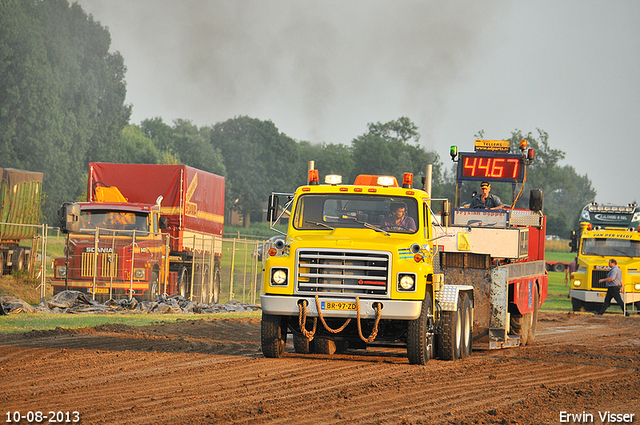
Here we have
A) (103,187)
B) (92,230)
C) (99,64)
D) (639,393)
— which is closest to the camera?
(639,393)

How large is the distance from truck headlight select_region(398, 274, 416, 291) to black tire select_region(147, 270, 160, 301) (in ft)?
47.0

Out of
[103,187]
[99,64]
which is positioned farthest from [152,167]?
[99,64]

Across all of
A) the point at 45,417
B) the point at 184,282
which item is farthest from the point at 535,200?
the point at 184,282

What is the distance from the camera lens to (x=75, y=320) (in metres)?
19.5

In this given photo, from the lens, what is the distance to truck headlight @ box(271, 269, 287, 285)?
12.3 metres

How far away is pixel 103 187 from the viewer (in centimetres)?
2705

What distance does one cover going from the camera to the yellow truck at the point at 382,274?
12133mm

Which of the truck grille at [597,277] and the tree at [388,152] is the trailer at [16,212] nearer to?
the truck grille at [597,277]

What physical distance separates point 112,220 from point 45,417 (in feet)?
56.7

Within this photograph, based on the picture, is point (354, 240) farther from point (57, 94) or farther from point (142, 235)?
point (57, 94)

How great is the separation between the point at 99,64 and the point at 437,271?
78699 mm

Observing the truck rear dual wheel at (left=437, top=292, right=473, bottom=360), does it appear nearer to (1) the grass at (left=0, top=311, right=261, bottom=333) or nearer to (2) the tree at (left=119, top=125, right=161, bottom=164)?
(1) the grass at (left=0, top=311, right=261, bottom=333)

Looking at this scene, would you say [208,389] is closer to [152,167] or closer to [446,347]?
[446,347]

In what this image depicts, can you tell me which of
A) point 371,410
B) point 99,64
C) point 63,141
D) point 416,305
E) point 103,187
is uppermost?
point 99,64
